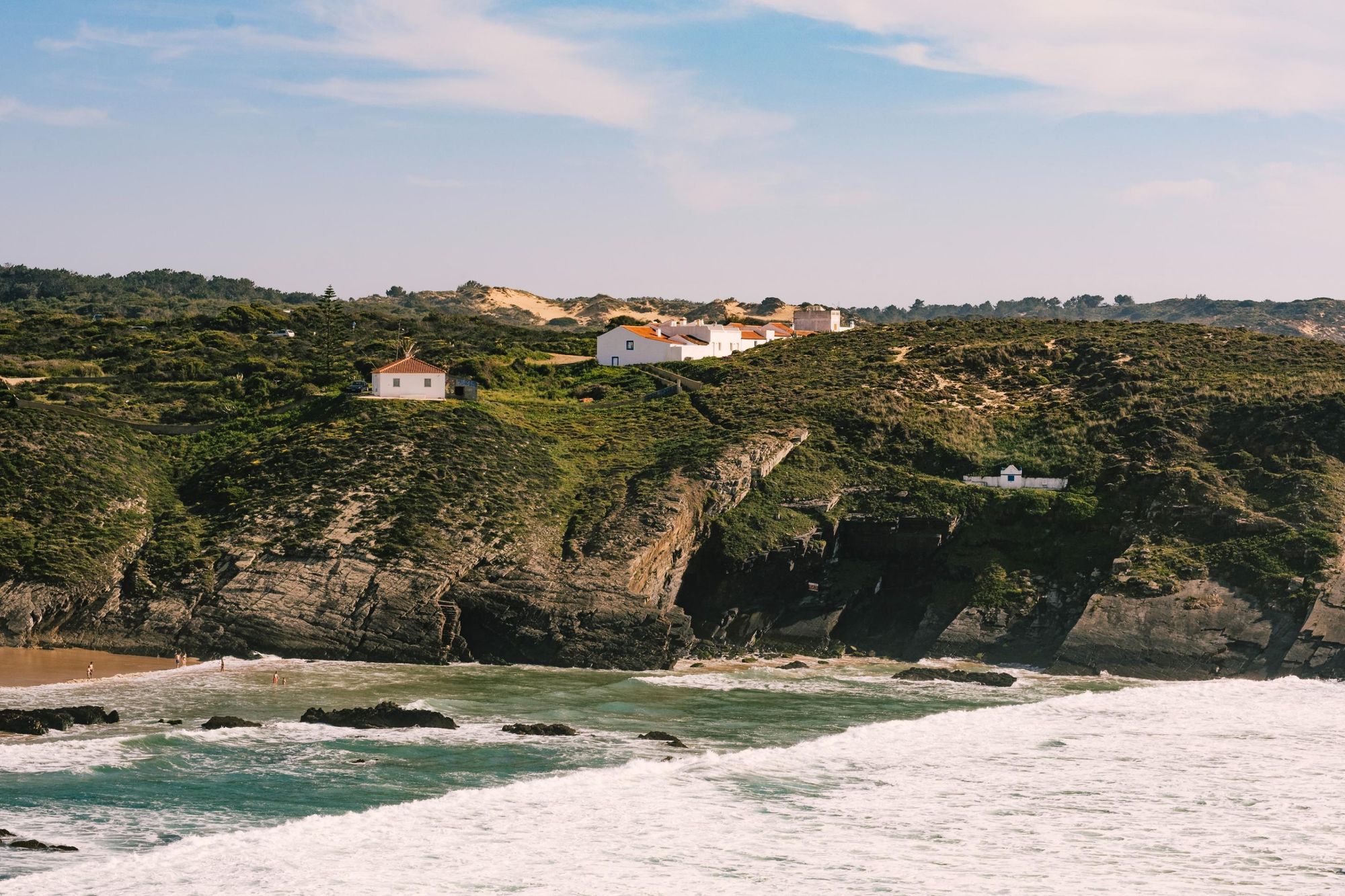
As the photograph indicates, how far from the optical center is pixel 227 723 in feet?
157

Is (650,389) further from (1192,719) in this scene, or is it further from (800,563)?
(1192,719)

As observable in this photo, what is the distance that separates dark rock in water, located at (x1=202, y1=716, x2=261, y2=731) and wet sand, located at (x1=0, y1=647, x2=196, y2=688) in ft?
32.0

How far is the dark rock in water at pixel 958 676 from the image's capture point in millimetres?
61469

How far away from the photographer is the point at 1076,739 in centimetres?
5100

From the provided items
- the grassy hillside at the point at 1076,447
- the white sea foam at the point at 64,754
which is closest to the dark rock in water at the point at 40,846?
the white sea foam at the point at 64,754

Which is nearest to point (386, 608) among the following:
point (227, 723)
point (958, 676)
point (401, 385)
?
point (227, 723)

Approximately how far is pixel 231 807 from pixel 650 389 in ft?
190

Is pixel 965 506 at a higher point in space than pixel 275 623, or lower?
higher

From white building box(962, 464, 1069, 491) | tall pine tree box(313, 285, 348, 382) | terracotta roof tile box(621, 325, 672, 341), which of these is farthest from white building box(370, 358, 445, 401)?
white building box(962, 464, 1069, 491)

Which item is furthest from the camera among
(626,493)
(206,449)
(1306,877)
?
(206,449)

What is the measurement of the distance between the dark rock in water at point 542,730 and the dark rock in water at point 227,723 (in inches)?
333

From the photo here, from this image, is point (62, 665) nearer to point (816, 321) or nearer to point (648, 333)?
point (648, 333)

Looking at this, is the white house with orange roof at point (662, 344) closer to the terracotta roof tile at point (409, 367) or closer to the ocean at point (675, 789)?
the terracotta roof tile at point (409, 367)

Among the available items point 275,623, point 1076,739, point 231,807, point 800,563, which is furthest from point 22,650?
point 1076,739
